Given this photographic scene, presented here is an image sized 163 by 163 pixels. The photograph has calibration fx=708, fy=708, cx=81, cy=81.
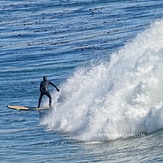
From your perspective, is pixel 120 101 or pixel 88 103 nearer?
pixel 120 101

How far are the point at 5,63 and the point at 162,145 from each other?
102ft

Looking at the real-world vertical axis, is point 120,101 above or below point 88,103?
below

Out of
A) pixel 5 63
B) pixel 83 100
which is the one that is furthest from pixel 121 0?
pixel 83 100

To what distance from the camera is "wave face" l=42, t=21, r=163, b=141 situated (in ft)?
84.8

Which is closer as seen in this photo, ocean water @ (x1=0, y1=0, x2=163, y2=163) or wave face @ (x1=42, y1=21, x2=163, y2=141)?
ocean water @ (x1=0, y1=0, x2=163, y2=163)

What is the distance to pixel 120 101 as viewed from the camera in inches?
1078

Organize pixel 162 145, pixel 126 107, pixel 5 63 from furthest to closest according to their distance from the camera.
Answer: pixel 5 63, pixel 126 107, pixel 162 145

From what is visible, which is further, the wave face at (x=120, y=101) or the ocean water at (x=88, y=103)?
the wave face at (x=120, y=101)

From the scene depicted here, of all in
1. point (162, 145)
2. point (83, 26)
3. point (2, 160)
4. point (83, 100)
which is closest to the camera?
point (162, 145)

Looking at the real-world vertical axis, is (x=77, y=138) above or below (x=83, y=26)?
below

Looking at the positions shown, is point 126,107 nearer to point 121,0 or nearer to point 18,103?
point 18,103

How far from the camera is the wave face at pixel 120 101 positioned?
25.8m

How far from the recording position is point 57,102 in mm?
35438

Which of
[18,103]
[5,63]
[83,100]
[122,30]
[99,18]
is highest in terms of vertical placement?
[99,18]
